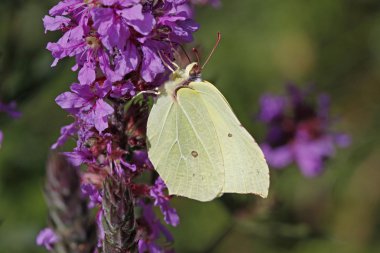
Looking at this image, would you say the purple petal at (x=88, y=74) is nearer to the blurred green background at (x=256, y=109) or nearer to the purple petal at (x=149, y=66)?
the purple petal at (x=149, y=66)

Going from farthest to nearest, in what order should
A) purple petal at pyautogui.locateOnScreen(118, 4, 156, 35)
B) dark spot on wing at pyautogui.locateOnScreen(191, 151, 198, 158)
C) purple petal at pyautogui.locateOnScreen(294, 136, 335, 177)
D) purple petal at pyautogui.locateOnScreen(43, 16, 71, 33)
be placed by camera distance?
1. purple petal at pyautogui.locateOnScreen(294, 136, 335, 177)
2. dark spot on wing at pyautogui.locateOnScreen(191, 151, 198, 158)
3. purple petal at pyautogui.locateOnScreen(43, 16, 71, 33)
4. purple petal at pyautogui.locateOnScreen(118, 4, 156, 35)

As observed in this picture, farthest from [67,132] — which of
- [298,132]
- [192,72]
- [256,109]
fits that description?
[256,109]

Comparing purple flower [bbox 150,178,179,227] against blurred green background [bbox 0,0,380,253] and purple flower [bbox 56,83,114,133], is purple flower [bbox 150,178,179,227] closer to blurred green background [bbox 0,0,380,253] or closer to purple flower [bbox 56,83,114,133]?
purple flower [bbox 56,83,114,133]

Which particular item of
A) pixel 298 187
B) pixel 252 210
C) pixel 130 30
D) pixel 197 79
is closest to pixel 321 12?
pixel 298 187

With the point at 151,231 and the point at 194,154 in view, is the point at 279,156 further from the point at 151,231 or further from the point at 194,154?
the point at 151,231

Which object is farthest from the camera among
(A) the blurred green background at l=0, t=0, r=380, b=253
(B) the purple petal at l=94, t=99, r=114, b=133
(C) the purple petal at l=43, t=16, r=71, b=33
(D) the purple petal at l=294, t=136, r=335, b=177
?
(D) the purple petal at l=294, t=136, r=335, b=177

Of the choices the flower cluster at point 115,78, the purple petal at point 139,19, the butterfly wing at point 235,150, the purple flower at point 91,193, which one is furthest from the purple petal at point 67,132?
the butterfly wing at point 235,150

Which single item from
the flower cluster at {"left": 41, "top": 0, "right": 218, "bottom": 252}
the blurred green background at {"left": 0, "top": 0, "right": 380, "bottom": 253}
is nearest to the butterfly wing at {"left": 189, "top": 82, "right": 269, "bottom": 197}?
the flower cluster at {"left": 41, "top": 0, "right": 218, "bottom": 252}
